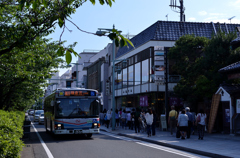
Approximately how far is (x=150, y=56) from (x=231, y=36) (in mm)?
12244

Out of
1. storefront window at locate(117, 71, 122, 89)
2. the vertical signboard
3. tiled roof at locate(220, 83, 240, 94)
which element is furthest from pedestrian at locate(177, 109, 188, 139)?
storefront window at locate(117, 71, 122, 89)

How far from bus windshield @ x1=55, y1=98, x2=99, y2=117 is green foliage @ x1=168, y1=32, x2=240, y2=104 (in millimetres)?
8659

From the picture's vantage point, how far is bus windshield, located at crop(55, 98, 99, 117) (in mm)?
20105

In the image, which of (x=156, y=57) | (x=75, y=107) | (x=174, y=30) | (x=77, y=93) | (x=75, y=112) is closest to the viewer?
(x=75, y=112)

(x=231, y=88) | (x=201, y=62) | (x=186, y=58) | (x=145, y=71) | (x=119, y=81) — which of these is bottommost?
(x=231, y=88)

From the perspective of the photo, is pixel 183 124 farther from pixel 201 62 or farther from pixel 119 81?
pixel 119 81

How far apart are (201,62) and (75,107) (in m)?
10.7

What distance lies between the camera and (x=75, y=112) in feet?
66.2

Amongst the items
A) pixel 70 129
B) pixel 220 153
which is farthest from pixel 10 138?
pixel 70 129

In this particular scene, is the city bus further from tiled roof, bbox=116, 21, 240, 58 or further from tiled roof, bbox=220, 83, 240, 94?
tiled roof, bbox=116, 21, 240, 58

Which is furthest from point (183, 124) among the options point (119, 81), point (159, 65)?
point (119, 81)

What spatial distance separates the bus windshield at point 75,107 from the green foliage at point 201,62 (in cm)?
866

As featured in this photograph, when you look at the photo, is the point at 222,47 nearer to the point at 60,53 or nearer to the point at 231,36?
the point at 231,36

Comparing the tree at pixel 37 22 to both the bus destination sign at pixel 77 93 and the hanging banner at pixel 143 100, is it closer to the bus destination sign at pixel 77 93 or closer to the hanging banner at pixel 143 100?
the bus destination sign at pixel 77 93
